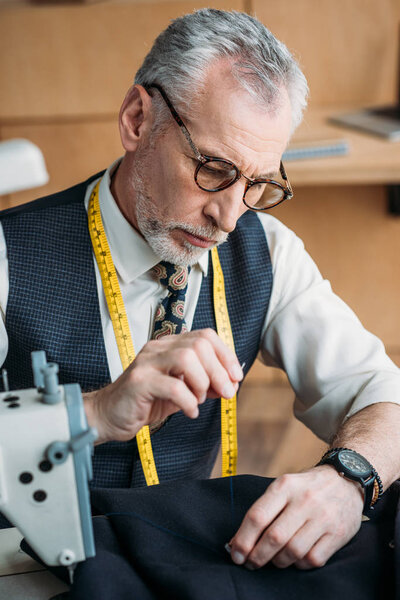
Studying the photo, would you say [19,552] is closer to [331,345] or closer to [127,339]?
[127,339]

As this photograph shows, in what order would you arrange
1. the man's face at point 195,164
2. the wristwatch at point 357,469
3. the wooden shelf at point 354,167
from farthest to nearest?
1. the wooden shelf at point 354,167
2. the man's face at point 195,164
3. the wristwatch at point 357,469

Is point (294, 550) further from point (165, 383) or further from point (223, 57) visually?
point (223, 57)

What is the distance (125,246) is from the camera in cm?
158

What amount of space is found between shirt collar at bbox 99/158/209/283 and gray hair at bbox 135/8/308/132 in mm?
300

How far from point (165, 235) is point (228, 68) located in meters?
0.36

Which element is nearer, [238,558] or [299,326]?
[238,558]

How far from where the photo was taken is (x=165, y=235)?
4.88 ft

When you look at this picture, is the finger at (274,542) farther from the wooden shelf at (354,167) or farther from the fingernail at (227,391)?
the wooden shelf at (354,167)

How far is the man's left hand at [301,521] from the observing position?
1.00 m

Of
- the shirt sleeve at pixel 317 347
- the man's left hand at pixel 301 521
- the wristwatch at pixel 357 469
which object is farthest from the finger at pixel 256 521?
the shirt sleeve at pixel 317 347

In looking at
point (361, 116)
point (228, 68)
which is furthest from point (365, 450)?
point (361, 116)

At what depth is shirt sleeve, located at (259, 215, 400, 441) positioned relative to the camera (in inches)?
59.6

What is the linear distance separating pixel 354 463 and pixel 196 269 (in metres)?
0.61

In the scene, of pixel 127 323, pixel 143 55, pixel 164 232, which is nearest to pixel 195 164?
pixel 164 232
